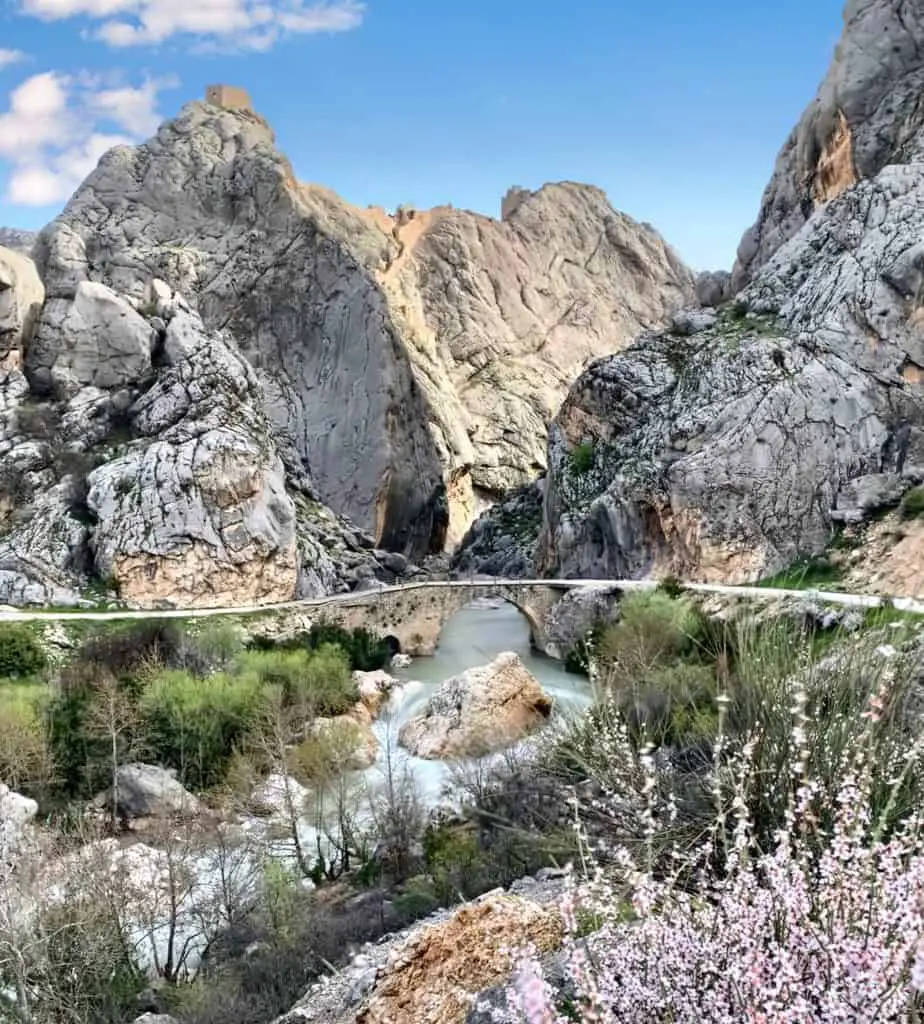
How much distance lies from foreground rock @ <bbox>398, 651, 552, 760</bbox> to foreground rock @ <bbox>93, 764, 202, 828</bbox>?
7.53 meters

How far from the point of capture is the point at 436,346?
106 metres

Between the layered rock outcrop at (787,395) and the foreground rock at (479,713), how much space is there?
47.8ft

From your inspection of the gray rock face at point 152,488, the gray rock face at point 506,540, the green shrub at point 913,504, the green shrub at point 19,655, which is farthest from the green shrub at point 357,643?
the green shrub at point 913,504

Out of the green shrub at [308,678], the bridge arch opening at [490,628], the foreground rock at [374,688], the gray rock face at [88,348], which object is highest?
the gray rock face at [88,348]

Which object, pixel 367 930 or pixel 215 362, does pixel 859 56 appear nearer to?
pixel 215 362

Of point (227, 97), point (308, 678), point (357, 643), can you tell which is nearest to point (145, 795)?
point (308, 678)

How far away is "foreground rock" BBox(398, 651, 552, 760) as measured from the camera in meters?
29.0

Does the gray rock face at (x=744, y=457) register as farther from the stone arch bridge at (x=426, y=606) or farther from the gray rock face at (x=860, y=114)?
the gray rock face at (x=860, y=114)

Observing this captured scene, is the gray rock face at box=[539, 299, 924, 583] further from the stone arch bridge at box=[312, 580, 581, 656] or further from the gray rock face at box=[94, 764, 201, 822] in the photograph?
the gray rock face at box=[94, 764, 201, 822]

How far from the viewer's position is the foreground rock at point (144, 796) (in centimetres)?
2516

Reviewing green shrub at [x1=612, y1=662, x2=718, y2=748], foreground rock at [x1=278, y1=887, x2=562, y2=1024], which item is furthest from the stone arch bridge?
foreground rock at [x1=278, y1=887, x2=562, y2=1024]

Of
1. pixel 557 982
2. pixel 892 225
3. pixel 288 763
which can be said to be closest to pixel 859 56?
pixel 892 225

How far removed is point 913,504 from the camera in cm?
3641

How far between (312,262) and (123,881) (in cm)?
6759
